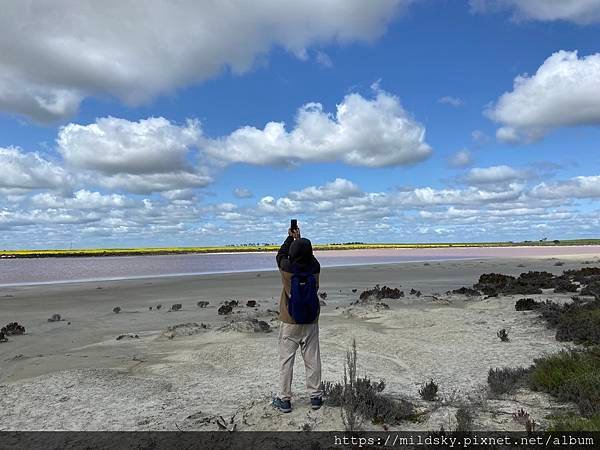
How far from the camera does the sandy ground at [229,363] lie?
20.8 feet

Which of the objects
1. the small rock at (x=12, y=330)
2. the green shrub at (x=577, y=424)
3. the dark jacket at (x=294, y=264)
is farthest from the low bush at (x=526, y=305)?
the small rock at (x=12, y=330)

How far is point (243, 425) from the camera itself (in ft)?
19.2

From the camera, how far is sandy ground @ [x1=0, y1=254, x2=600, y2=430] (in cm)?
634

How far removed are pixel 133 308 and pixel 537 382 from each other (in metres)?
17.4

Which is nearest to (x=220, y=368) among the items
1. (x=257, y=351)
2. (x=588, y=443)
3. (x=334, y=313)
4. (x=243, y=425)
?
(x=257, y=351)

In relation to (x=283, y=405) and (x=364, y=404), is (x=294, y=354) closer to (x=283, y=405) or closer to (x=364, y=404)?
(x=283, y=405)

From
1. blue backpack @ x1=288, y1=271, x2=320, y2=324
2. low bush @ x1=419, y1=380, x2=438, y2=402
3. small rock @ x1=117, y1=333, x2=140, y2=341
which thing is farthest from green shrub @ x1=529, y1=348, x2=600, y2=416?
small rock @ x1=117, y1=333, x2=140, y2=341

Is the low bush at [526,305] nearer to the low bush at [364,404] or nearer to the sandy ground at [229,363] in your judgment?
the sandy ground at [229,363]

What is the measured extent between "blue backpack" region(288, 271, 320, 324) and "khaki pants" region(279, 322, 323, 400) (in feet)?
0.53

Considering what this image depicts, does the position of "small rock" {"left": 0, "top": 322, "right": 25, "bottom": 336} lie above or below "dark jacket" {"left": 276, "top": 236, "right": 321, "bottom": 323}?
below

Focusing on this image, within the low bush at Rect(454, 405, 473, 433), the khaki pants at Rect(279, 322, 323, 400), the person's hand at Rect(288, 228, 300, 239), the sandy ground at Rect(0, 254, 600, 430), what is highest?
the person's hand at Rect(288, 228, 300, 239)

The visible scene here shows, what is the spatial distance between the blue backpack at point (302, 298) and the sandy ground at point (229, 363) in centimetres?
129

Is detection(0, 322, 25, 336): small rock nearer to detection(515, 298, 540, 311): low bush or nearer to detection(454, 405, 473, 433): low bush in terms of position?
detection(454, 405, 473, 433): low bush

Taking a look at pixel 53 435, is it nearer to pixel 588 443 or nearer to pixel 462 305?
pixel 588 443
